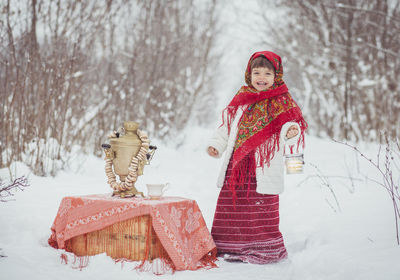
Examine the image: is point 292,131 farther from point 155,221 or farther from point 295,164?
point 155,221

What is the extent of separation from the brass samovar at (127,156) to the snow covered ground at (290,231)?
487 mm

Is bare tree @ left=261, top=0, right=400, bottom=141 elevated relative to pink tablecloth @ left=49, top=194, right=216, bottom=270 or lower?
elevated

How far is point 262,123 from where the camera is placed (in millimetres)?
2918

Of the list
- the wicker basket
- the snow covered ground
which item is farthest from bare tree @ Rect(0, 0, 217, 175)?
the wicker basket

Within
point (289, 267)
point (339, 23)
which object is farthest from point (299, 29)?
point (289, 267)

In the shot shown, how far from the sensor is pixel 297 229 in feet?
11.5

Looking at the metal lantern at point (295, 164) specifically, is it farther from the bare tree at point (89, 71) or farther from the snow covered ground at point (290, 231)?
the bare tree at point (89, 71)

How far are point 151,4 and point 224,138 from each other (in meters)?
6.05

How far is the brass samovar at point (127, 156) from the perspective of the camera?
2645 mm

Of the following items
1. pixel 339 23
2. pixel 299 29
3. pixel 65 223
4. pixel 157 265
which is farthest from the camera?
pixel 299 29

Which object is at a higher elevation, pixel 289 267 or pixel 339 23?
pixel 339 23

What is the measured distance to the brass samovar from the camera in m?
2.64

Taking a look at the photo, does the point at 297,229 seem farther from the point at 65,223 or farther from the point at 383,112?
the point at 383,112

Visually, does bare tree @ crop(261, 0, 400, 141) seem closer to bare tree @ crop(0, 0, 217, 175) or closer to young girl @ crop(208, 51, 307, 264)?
bare tree @ crop(0, 0, 217, 175)
